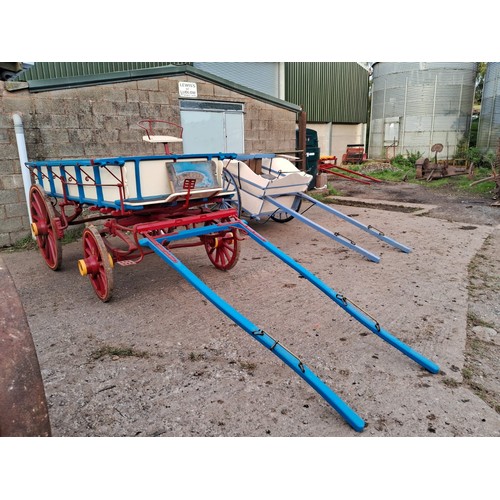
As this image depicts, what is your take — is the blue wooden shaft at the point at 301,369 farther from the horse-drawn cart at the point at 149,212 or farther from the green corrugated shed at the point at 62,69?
the green corrugated shed at the point at 62,69

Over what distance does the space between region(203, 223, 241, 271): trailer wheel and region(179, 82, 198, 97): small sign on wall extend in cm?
393

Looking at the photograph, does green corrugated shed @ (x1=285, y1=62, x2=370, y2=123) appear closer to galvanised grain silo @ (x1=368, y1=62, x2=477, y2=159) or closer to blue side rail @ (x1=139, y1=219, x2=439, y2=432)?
galvanised grain silo @ (x1=368, y1=62, x2=477, y2=159)

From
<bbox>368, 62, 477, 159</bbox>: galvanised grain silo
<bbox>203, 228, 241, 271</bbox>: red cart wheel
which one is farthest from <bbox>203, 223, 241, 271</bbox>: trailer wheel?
<bbox>368, 62, 477, 159</bbox>: galvanised grain silo

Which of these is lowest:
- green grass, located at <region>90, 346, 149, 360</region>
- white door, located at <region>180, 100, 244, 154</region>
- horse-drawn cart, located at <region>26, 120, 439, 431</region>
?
green grass, located at <region>90, 346, 149, 360</region>

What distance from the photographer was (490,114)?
15891 millimetres

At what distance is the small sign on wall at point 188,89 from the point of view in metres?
7.51

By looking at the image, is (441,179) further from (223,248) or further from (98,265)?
(98,265)

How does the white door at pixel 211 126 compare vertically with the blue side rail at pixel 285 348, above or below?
above

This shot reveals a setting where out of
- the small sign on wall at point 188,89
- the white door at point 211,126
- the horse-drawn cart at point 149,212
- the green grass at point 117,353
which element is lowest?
the green grass at point 117,353

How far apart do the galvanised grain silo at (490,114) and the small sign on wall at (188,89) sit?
42.9 feet

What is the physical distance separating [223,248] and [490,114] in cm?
1586

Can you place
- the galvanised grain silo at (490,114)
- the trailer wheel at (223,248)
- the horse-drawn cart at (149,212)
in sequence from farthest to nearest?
the galvanised grain silo at (490,114) < the trailer wheel at (223,248) < the horse-drawn cart at (149,212)

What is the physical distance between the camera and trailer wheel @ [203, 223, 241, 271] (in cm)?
463

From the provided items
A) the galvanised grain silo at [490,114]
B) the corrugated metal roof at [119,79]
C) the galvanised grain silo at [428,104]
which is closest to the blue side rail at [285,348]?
the corrugated metal roof at [119,79]
